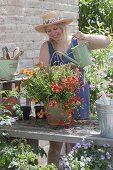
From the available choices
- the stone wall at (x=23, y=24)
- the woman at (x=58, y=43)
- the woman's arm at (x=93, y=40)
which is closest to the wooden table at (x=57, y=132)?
the woman at (x=58, y=43)

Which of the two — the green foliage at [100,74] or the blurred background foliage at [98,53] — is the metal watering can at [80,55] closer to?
the blurred background foliage at [98,53]

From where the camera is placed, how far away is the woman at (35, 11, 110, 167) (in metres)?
3.50

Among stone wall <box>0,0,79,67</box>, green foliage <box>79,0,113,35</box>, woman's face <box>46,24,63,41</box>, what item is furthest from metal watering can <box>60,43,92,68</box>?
green foliage <box>79,0,113,35</box>

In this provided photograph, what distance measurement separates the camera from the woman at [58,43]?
3.50 meters

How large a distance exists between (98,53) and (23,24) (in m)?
1.37

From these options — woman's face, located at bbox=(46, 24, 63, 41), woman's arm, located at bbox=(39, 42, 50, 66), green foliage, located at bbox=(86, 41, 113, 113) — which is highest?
woman's face, located at bbox=(46, 24, 63, 41)

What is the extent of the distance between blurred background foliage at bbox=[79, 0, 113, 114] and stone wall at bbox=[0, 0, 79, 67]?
0.72 m

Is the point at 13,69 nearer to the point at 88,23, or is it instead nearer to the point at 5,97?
the point at 5,97

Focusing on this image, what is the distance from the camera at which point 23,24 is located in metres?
4.93

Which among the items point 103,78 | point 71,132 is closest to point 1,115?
point 71,132

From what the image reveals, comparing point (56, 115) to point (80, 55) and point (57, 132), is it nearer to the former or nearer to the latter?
point (57, 132)

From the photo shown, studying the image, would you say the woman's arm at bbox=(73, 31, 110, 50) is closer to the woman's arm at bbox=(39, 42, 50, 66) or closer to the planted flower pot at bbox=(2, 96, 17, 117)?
the woman's arm at bbox=(39, 42, 50, 66)

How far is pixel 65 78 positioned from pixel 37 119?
56cm

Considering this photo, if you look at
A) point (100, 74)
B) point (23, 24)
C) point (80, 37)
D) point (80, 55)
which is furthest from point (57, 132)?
point (100, 74)
